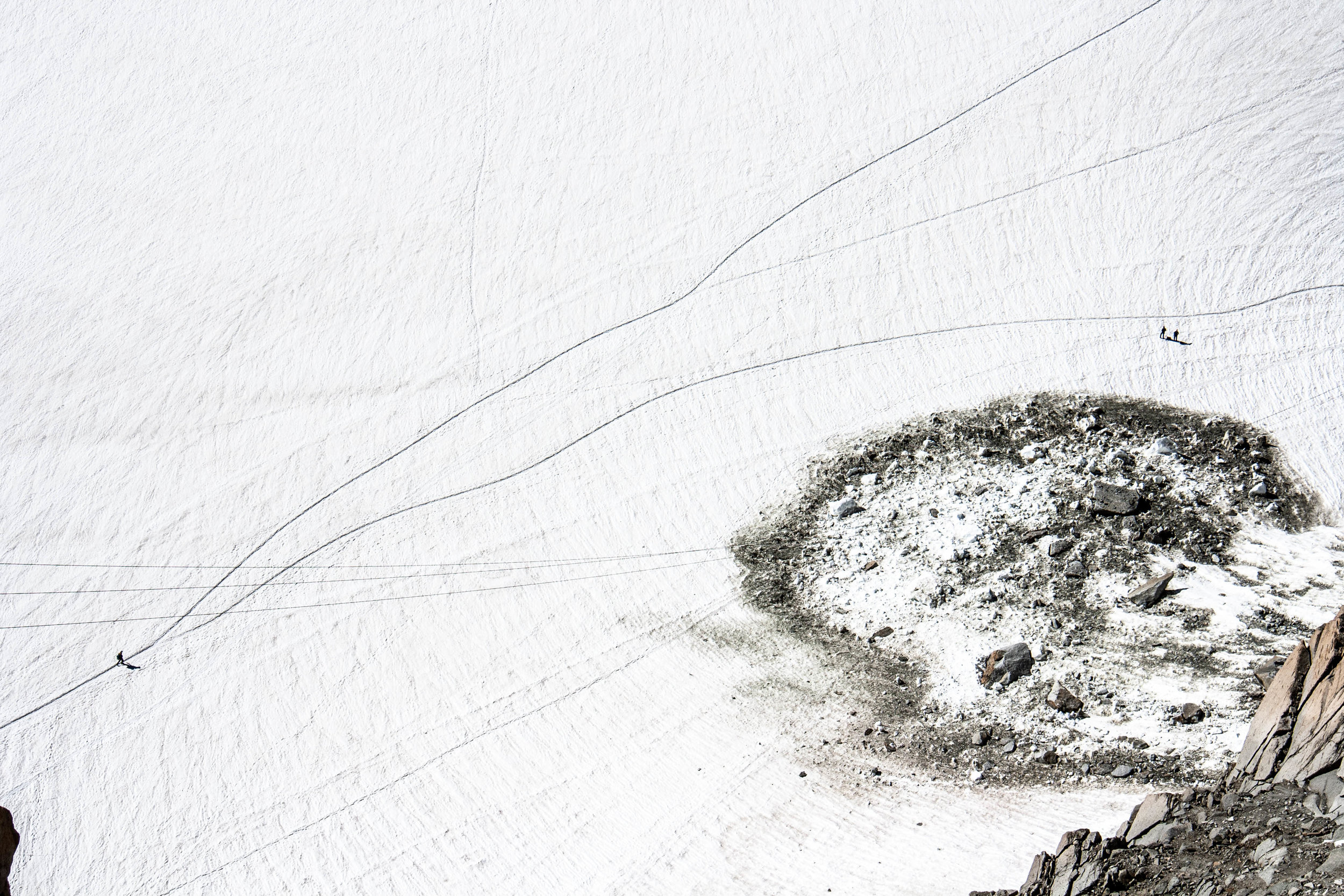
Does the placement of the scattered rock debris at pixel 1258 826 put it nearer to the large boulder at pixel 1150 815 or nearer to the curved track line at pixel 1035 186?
the large boulder at pixel 1150 815

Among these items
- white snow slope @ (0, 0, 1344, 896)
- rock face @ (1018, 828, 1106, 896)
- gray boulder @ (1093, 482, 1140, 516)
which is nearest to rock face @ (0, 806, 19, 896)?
white snow slope @ (0, 0, 1344, 896)

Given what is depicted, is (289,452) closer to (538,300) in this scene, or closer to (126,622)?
(126,622)

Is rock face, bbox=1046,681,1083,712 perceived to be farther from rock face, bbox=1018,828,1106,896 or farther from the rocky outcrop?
rock face, bbox=1018,828,1106,896

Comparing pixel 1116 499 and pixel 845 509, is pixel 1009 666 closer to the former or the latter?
pixel 1116 499

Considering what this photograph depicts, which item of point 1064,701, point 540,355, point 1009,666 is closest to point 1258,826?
point 1064,701

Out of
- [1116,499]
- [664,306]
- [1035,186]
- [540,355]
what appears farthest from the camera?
[1035,186]

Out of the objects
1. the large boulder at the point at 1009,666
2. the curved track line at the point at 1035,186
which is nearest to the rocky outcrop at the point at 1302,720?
the large boulder at the point at 1009,666

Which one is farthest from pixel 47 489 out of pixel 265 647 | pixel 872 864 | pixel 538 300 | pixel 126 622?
pixel 872 864
